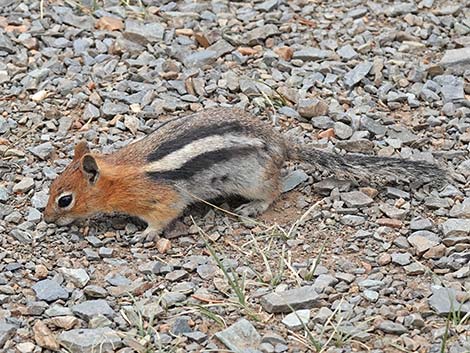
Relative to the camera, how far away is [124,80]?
322 inches

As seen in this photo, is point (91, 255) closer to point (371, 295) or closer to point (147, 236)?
point (147, 236)

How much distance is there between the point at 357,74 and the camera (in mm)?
8273

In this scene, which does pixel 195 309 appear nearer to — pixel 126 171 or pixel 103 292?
pixel 103 292

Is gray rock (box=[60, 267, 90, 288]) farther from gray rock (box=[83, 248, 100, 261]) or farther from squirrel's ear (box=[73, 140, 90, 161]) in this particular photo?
squirrel's ear (box=[73, 140, 90, 161])

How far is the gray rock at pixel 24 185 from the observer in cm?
712

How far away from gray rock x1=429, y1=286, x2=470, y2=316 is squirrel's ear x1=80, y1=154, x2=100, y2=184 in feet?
7.33

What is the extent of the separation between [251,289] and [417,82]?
9.23ft

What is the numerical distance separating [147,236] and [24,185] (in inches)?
37.3

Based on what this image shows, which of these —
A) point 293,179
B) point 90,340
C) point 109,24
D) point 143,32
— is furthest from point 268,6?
point 90,340

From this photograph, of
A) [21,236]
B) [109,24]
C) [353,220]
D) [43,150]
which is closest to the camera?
[21,236]

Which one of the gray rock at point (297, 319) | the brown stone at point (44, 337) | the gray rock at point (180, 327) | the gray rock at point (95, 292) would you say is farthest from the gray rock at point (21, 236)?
the gray rock at point (297, 319)

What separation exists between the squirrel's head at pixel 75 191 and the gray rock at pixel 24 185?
0.30 m

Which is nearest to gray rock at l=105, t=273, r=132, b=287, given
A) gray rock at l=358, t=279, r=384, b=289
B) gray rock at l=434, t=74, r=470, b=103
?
gray rock at l=358, t=279, r=384, b=289

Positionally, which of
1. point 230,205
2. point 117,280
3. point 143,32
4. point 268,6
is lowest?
point 230,205
